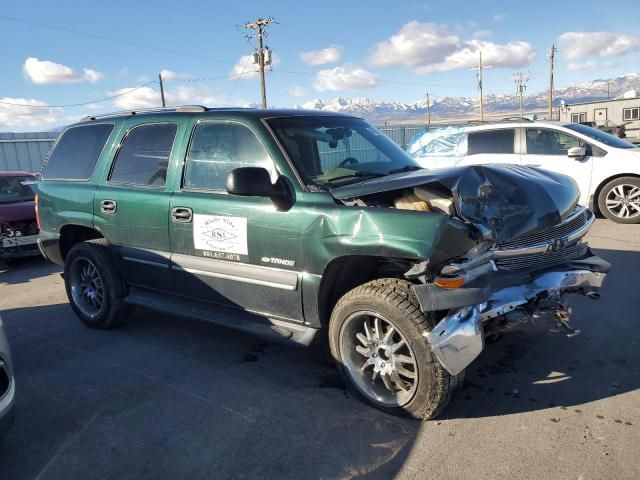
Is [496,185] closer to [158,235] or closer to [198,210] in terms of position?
[198,210]

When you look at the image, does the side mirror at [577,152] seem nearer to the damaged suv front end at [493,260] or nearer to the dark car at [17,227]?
the damaged suv front end at [493,260]

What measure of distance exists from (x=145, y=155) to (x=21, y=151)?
65.9 ft

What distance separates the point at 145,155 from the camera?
4418 mm

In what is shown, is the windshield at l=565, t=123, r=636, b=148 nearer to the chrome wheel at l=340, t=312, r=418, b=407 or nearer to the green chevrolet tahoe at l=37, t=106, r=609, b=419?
the green chevrolet tahoe at l=37, t=106, r=609, b=419

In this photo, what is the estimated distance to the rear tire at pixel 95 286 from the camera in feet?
15.3

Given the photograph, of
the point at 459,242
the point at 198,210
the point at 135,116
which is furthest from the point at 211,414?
the point at 135,116

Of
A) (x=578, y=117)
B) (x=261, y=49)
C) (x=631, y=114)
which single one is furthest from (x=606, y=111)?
(x=261, y=49)

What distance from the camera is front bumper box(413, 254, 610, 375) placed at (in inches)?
109

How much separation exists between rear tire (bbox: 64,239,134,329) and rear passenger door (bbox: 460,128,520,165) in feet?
21.8

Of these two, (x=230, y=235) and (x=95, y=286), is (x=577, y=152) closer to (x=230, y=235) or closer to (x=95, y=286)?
(x=230, y=235)

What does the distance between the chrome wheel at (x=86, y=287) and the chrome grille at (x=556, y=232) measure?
3.74 metres

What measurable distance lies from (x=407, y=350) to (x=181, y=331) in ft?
8.36

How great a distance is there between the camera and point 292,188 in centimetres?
344

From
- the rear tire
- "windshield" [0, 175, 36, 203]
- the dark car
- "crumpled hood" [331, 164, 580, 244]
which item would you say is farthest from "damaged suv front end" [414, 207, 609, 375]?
"windshield" [0, 175, 36, 203]
